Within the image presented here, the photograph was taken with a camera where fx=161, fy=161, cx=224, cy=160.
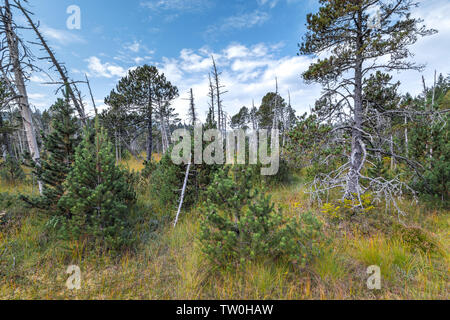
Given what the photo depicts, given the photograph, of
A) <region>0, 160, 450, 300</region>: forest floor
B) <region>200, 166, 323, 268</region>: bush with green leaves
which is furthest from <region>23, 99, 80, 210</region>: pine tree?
<region>200, 166, 323, 268</region>: bush with green leaves

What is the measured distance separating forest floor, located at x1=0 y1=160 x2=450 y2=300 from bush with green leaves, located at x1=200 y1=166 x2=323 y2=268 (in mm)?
221

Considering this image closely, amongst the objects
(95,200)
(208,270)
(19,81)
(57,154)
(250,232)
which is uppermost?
(19,81)

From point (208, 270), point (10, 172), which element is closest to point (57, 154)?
point (208, 270)

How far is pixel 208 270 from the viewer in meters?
2.83

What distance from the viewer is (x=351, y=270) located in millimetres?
2859

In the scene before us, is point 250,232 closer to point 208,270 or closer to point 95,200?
point 208,270

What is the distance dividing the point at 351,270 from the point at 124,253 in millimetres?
4448

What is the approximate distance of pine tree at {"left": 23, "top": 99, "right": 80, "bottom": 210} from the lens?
3.91 m

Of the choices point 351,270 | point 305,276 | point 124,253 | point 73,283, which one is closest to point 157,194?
point 124,253

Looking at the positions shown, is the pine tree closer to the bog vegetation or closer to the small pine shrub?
the bog vegetation

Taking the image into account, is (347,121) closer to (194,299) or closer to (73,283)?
(194,299)

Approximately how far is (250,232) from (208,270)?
1.02m

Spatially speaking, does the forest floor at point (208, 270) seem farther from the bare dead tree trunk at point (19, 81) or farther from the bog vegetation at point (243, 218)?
the bare dead tree trunk at point (19, 81)

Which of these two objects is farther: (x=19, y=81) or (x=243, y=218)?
(x=19, y=81)
